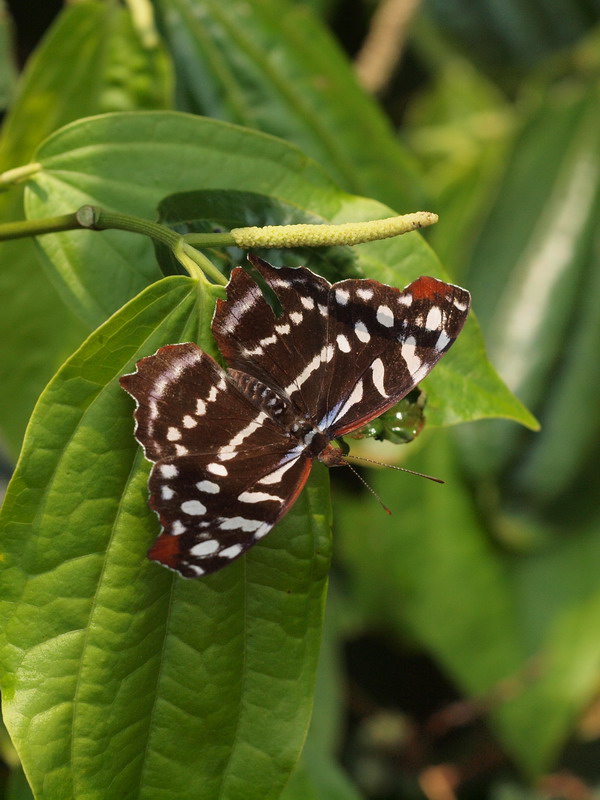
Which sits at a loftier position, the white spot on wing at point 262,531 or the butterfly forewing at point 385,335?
the butterfly forewing at point 385,335

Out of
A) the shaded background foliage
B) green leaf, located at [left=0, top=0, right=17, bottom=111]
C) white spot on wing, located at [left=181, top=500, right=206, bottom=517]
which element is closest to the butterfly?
white spot on wing, located at [left=181, top=500, right=206, bottom=517]

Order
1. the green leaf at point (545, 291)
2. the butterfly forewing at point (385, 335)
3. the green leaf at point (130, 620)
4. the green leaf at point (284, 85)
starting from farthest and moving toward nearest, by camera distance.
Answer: the green leaf at point (545, 291) < the green leaf at point (284, 85) < the butterfly forewing at point (385, 335) < the green leaf at point (130, 620)

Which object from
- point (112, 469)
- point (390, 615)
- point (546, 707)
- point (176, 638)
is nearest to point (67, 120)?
point (112, 469)

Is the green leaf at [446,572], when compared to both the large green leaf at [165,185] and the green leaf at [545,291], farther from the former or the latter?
the large green leaf at [165,185]

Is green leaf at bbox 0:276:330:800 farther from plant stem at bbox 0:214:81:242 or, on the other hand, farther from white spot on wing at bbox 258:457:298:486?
plant stem at bbox 0:214:81:242

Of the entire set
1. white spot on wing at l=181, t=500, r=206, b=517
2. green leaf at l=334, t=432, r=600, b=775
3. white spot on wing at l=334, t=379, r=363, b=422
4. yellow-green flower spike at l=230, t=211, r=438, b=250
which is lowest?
green leaf at l=334, t=432, r=600, b=775

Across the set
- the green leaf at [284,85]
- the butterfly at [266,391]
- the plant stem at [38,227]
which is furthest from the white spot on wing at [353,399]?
the green leaf at [284,85]

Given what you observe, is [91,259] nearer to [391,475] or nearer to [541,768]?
[391,475]
